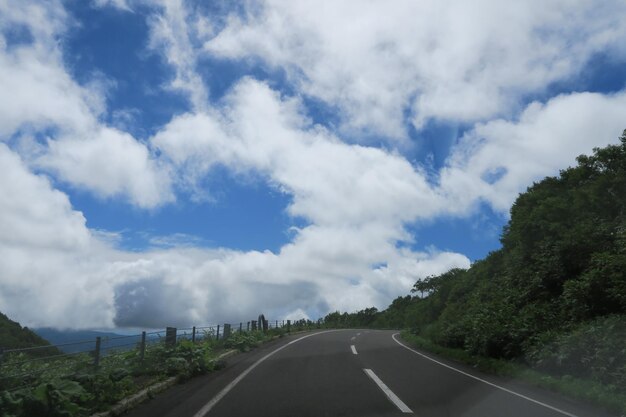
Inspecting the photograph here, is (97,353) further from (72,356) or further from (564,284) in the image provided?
(564,284)

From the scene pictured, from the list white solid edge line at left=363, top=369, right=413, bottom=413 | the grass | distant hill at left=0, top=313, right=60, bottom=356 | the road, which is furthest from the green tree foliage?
distant hill at left=0, top=313, right=60, bottom=356

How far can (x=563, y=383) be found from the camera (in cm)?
1035

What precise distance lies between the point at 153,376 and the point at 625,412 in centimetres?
934

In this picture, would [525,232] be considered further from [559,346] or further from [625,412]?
[625,412]

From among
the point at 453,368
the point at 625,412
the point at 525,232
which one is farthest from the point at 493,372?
the point at 525,232

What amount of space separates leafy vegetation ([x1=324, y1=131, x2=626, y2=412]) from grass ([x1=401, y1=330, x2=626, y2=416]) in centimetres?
5

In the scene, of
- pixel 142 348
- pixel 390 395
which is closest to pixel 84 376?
pixel 142 348

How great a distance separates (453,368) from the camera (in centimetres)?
1441

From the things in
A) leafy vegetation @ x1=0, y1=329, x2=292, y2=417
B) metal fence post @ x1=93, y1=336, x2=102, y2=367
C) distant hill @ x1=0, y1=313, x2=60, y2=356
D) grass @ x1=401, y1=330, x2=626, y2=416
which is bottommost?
grass @ x1=401, y1=330, x2=626, y2=416

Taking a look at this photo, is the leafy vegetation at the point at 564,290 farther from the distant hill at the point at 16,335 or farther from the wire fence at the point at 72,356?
the distant hill at the point at 16,335

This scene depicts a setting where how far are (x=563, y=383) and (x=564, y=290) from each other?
20.9ft

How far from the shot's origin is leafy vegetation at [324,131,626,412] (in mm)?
11109

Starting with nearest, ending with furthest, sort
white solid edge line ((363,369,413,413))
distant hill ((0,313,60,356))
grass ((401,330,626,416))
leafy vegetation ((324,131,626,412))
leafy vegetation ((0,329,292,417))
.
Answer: leafy vegetation ((0,329,292,417)), white solid edge line ((363,369,413,413)), grass ((401,330,626,416)), leafy vegetation ((324,131,626,412)), distant hill ((0,313,60,356))

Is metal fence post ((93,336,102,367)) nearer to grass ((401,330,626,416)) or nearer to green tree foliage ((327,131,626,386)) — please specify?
grass ((401,330,626,416))
